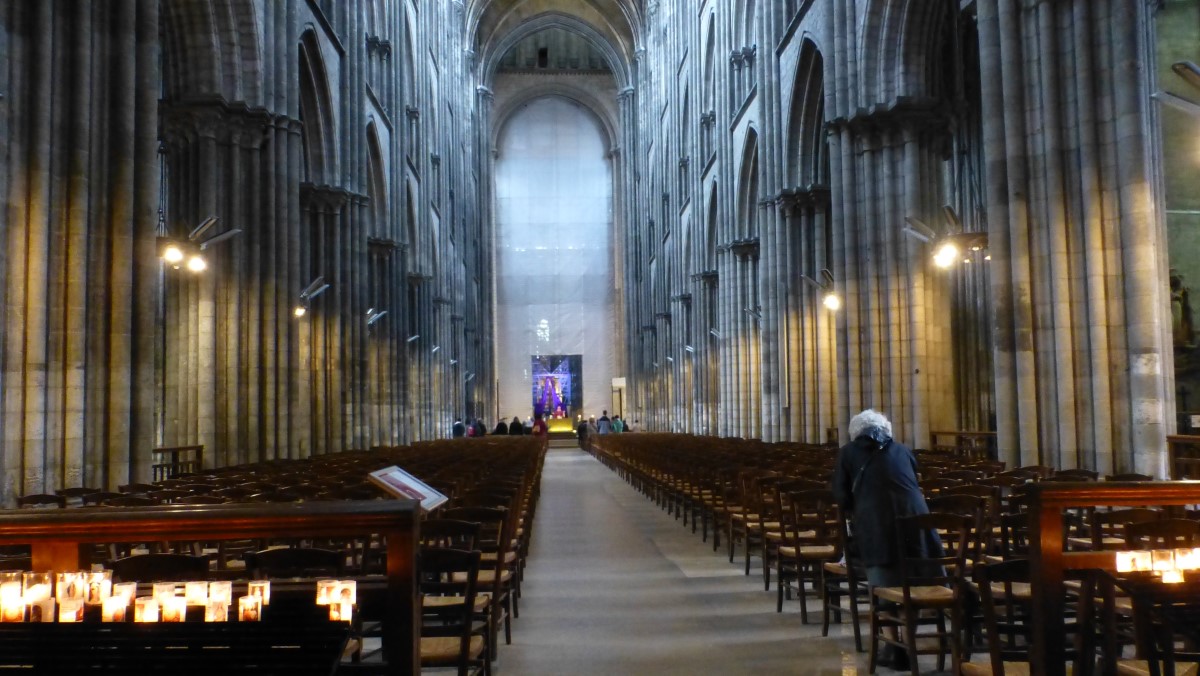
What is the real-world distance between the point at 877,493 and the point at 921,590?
693 mm

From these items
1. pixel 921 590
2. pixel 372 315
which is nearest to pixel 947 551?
pixel 921 590

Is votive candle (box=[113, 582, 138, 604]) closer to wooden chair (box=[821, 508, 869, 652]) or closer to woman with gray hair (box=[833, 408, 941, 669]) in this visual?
woman with gray hair (box=[833, 408, 941, 669])

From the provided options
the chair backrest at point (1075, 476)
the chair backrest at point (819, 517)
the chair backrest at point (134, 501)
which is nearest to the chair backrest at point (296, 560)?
the chair backrest at point (134, 501)

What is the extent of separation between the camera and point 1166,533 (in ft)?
18.7

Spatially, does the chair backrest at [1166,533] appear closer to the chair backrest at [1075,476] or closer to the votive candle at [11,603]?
the chair backrest at [1075,476]

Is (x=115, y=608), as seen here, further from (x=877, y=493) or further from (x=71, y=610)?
(x=877, y=493)

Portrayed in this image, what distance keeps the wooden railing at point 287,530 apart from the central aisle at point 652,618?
325 centimetres

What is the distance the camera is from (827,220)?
2978 centimetres

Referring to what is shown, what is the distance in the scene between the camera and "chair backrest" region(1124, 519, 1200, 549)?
541cm

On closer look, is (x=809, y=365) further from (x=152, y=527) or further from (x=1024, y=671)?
(x=152, y=527)

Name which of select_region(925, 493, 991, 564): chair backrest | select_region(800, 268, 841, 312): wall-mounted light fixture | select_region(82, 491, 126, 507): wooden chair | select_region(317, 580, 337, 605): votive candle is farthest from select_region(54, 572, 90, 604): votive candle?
select_region(800, 268, 841, 312): wall-mounted light fixture

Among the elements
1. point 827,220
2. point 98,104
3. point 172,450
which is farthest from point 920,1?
point 172,450

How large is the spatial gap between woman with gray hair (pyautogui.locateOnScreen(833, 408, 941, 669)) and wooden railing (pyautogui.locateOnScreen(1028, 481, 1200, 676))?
228 cm

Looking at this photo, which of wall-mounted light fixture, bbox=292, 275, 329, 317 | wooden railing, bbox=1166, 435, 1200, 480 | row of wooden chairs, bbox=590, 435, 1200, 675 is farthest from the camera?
wall-mounted light fixture, bbox=292, 275, 329, 317
